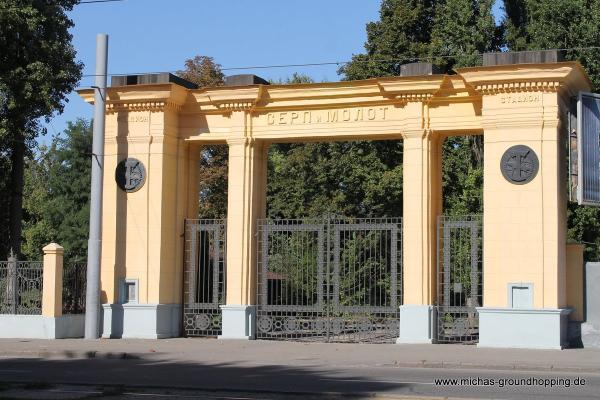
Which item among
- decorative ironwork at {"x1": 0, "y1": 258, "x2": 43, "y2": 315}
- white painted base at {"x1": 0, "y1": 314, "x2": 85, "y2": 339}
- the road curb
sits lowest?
the road curb

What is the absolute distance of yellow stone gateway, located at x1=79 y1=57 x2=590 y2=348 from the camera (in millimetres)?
19875

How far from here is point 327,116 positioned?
22.5 m

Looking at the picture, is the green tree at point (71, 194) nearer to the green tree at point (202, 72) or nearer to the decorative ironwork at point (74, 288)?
the green tree at point (202, 72)

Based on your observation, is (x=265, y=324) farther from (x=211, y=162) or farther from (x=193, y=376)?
(x=211, y=162)

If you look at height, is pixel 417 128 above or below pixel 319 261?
above

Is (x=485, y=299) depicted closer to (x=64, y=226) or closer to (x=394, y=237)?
(x=394, y=237)

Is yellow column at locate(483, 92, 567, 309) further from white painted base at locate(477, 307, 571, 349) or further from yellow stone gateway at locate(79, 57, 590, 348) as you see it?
white painted base at locate(477, 307, 571, 349)

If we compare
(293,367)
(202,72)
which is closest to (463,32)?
(202,72)

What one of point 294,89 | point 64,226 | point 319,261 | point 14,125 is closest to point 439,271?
point 319,261

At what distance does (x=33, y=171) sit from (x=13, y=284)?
40849mm

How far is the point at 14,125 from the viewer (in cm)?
2722

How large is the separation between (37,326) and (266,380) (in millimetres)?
10498

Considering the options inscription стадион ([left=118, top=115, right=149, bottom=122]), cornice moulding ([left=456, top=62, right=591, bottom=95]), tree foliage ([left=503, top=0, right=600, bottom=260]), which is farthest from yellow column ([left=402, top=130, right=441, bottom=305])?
tree foliage ([left=503, top=0, right=600, bottom=260])

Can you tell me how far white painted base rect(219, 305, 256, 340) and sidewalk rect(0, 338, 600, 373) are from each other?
0.46 metres
